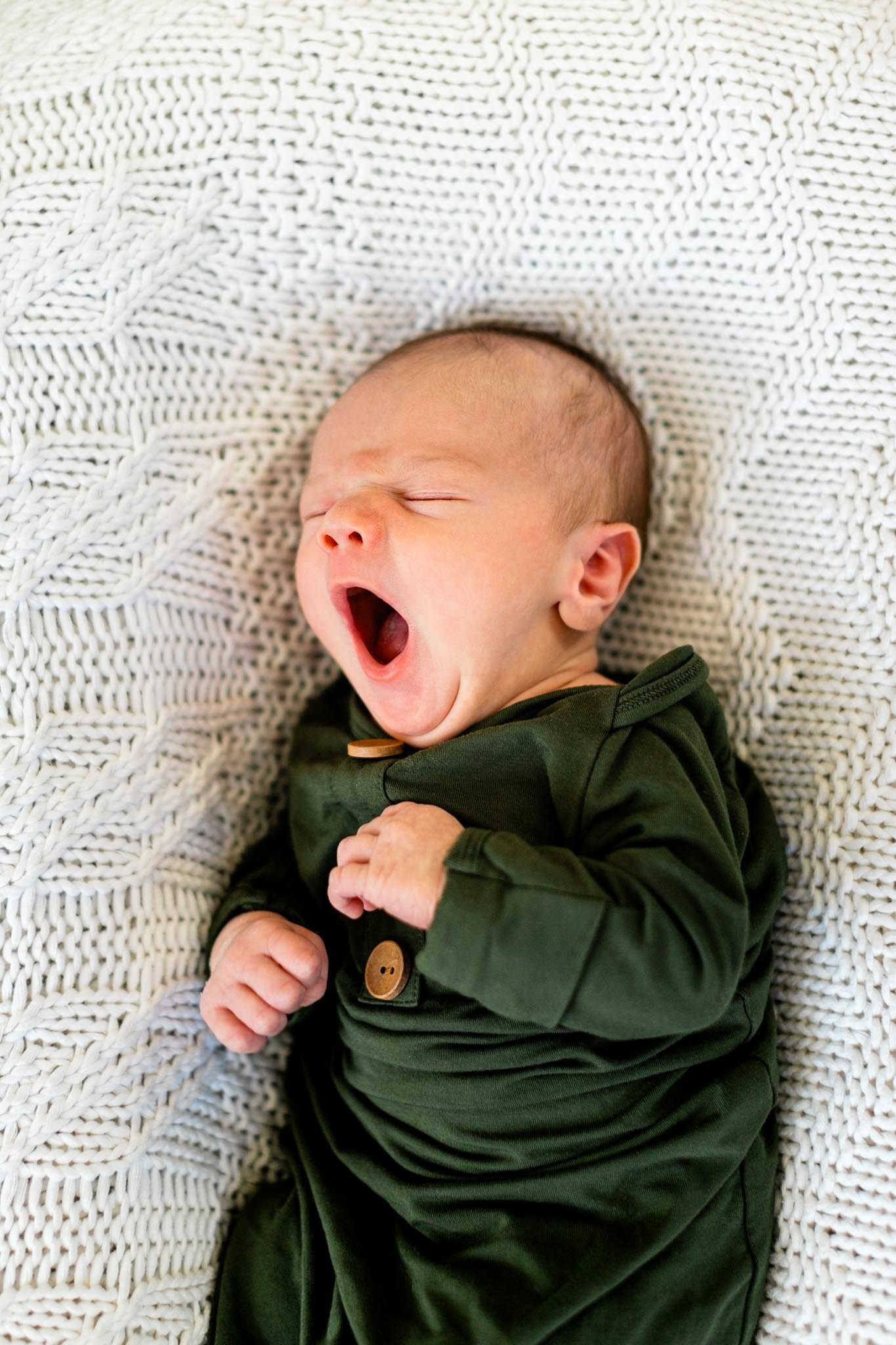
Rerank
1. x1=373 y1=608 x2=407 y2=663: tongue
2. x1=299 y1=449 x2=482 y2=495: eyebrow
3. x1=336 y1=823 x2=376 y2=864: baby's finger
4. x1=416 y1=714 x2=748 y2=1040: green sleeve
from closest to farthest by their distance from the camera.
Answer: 1. x1=416 y1=714 x2=748 y2=1040: green sleeve
2. x1=336 y1=823 x2=376 y2=864: baby's finger
3. x1=299 y1=449 x2=482 y2=495: eyebrow
4. x1=373 y1=608 x2=407 y2=663: tongue

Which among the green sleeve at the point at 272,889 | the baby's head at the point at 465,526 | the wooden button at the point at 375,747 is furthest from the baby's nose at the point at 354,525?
the green sleeve at the point at 272,889

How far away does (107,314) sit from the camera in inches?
50.5

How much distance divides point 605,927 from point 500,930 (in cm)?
9

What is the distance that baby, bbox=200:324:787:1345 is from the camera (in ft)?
3.41

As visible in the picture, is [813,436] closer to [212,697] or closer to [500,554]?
[500,554]

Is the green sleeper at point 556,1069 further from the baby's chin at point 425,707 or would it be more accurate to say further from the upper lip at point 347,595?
the upper lip at point 347,595

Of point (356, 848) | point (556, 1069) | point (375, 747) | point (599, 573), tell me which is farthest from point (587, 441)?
point (556, 1069)

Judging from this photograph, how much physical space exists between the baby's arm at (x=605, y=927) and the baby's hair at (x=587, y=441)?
35cm

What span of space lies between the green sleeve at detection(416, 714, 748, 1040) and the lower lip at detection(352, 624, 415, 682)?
0.22 meters

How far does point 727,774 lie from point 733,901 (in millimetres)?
223

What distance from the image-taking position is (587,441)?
130 cm

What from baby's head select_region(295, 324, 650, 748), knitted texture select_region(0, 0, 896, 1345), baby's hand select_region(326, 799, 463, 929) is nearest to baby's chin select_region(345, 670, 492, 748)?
baby's head select_region(295, 324, 650, 748)

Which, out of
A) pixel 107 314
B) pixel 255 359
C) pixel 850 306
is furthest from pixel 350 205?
pixel 850 306

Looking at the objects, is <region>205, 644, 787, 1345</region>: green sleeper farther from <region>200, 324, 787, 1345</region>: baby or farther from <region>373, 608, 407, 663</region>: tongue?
<region>373, 608, 407, 663</region>: tongue
